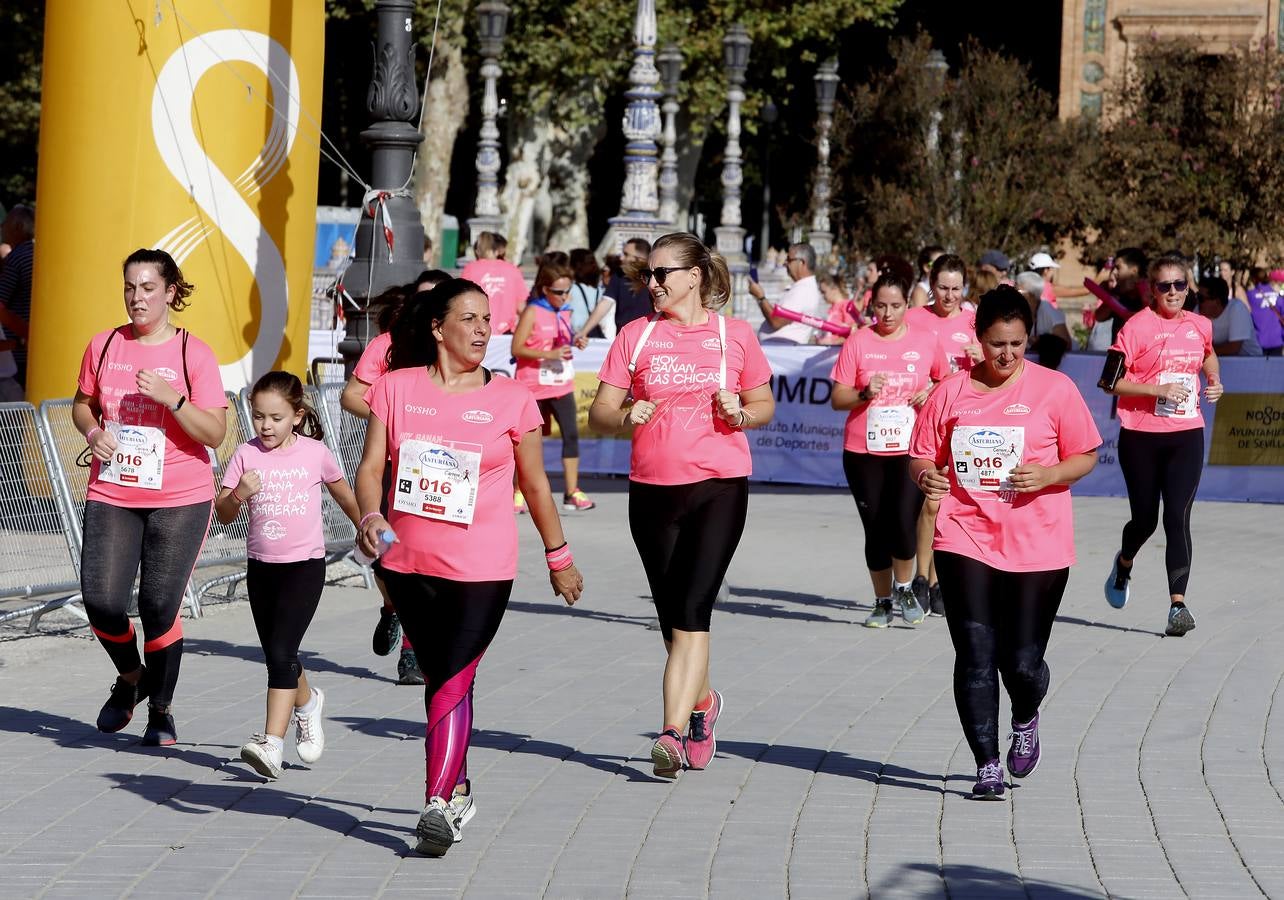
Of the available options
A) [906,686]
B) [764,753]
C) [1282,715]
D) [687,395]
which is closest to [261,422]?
[687,395]

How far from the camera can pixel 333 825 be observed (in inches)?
255

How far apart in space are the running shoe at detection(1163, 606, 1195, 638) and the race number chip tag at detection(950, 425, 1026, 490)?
153 inches

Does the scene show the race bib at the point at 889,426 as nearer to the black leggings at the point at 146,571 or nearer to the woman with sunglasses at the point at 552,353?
the black leggings at the point at 146,571

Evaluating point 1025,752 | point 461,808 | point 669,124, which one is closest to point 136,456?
point 461,808

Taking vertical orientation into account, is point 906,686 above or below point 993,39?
below

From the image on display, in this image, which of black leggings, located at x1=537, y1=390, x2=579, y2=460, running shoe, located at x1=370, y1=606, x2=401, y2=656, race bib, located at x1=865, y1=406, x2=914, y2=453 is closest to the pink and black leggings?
running shoe, located at x1=370, y1=606, x2=401, y2=656

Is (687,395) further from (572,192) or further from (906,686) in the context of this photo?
(572,192)

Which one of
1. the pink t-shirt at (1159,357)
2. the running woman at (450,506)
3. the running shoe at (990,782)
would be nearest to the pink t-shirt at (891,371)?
the pink t-shirt at (1159,357)

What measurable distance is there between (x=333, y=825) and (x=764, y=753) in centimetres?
178

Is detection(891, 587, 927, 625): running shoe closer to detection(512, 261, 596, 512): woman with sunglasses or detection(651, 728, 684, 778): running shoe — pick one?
detection(651, 728, 684, 778): running shoe

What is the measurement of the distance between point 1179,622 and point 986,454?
393cm

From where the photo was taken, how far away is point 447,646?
241 inches

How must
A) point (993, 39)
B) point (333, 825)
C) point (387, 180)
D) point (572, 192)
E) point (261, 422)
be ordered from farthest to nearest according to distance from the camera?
point (993, 39) < point (572, 192) < point (387, 180) < point (261, 422) < point (333, 825)

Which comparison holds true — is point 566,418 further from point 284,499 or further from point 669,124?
point 669,124
